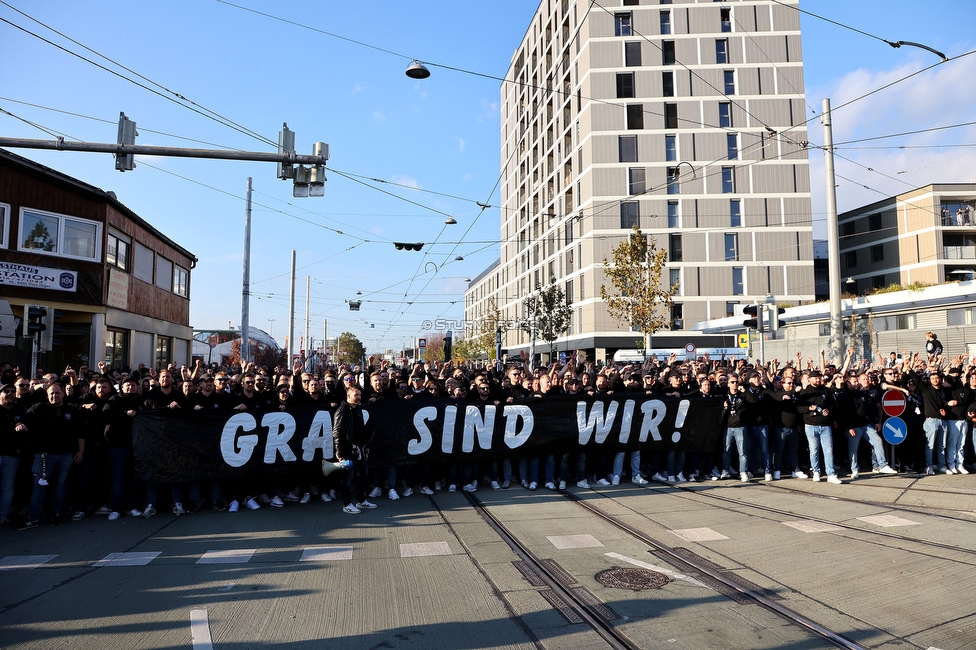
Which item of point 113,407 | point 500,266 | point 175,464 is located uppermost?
point 500,266

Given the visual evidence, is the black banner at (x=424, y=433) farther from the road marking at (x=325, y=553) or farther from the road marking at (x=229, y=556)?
the road marking at (x=325, y=553)

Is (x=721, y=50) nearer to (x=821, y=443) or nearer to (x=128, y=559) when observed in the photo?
(x=821, y=443)

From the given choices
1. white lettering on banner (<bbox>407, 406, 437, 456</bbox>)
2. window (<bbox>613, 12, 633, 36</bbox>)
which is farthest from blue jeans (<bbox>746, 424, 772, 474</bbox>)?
window (<bbox>613, 12, 633, 36</bbox>)

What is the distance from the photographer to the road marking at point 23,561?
6482 mm

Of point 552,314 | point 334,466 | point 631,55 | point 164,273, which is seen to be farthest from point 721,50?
point 334,466

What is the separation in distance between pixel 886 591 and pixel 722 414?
603 centimetres

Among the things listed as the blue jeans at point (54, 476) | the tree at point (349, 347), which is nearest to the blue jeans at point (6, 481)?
the blue jeans at point (54, 476)

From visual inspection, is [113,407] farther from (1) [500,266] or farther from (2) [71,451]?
(1) [500,266]

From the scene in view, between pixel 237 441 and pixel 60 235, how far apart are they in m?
15.9

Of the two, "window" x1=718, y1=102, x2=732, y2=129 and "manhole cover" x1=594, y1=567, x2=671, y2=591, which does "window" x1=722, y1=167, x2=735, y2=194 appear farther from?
"manhole cover" x1=594, y1=567, x2=671, y2=591

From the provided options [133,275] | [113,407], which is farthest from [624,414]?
[133,275]

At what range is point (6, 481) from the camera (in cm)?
816

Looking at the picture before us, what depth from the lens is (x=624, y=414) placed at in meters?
11.3

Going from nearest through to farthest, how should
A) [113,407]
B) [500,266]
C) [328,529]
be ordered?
[328,529] < [113,407] < [500,266]
